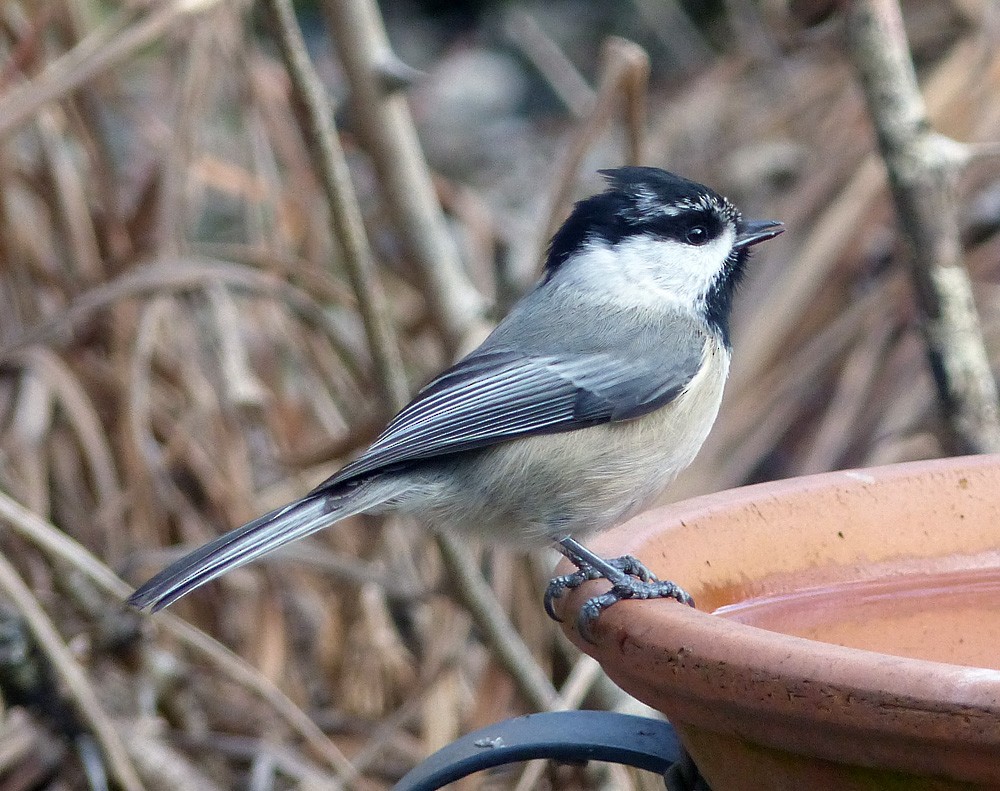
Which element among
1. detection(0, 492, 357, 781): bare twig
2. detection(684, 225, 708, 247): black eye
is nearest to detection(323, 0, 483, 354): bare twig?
detection(684, 225, 708, 247): black eye

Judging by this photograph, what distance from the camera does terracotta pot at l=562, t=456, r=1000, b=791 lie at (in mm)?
898

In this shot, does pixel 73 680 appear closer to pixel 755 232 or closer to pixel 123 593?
pixel 123 593

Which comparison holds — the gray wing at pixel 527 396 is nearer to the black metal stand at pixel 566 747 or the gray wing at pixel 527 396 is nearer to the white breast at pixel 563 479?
the white breast at pixel 563 479

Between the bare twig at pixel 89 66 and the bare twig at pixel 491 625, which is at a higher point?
the bare twig at pixel 89 66

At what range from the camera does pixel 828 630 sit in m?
1.31

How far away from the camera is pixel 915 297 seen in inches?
82.4

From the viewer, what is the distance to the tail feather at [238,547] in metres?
1.39

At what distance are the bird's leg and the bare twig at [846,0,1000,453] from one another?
82cm

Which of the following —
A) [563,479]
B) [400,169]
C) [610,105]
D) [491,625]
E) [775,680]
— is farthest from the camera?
[400,169]

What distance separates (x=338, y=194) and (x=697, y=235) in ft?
1.99

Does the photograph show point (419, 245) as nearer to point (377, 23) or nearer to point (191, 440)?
point (377, 23)

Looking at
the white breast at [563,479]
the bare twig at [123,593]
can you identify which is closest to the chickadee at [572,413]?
the white breast at [563,479]

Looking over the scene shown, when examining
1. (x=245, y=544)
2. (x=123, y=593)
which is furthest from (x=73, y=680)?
(x=245, y=544)

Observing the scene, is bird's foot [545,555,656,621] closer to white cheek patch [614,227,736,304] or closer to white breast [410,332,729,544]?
white breast [410,332,729,544]
